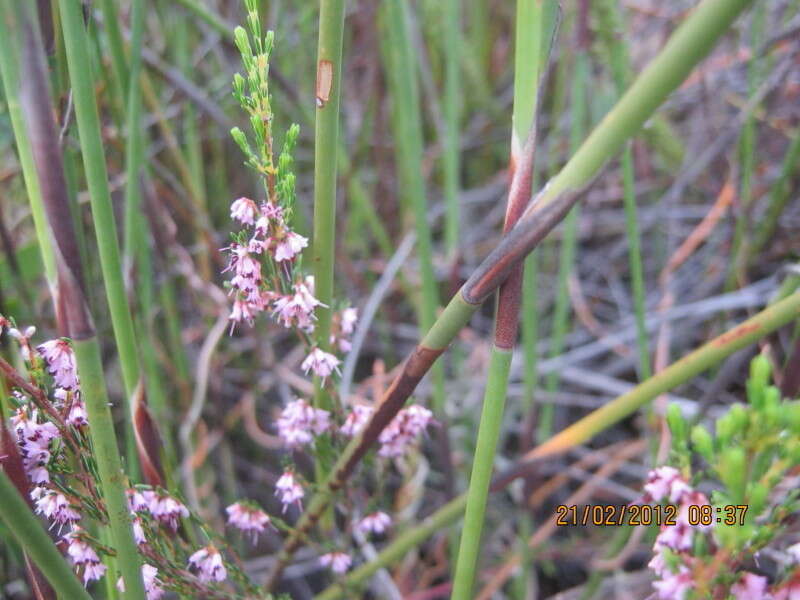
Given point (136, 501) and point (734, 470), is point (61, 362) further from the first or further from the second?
point (734, 470)

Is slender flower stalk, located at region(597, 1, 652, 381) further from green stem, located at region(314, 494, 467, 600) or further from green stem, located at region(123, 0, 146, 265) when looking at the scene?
green stem, located at region(123, 0, 146, 265)

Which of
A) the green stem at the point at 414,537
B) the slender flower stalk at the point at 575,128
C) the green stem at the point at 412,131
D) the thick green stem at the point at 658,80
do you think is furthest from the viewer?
the slender flower stalk at the point at 575,128

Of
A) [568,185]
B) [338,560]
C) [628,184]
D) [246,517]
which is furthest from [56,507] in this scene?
[628,184]

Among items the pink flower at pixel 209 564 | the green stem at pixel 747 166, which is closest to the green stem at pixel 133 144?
the pink flower at pixel 209 564

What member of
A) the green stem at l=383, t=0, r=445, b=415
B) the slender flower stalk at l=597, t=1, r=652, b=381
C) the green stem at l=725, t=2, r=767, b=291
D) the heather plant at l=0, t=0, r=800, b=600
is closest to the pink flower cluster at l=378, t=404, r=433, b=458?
the heather plant at l=0, t=0, r=800, b=600

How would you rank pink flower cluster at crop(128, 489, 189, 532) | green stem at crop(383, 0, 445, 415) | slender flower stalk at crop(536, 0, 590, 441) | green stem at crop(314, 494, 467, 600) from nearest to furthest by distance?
pink flower cluster at crop(128, 489, 189, 532)
green stem at crop(314, 494, 467, 600)
green stem at crop(383, 0, 445, 415)
slender flower stalk at crop(536, 0, 590, 441)

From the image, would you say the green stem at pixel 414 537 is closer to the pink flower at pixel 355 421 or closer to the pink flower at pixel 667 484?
the pink flower at pixel 355 421

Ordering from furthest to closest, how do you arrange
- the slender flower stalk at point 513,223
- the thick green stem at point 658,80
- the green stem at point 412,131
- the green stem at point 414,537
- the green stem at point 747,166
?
1. the green stem at point 747,166
2. the green stem at point 412,131
3. the green stem at point 414,537
4. the slender flower stalk at point 513,223
5. the thick green stem at point 658,80
